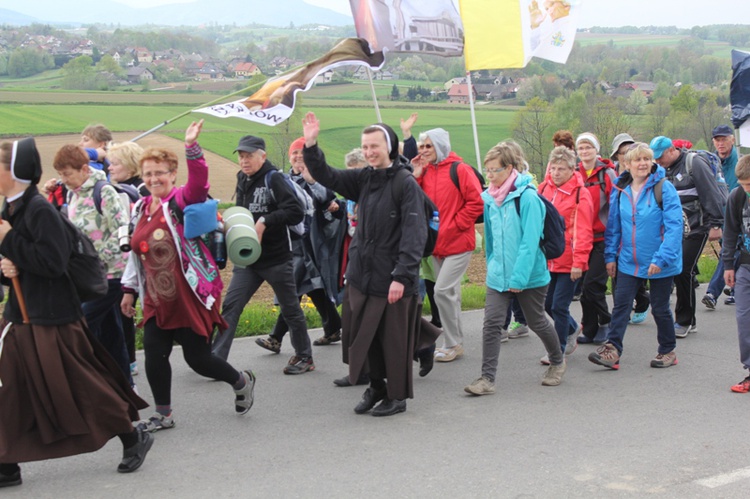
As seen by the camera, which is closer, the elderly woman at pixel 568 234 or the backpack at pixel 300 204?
the backpack at pixel 300 204

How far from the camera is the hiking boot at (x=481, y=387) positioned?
6570 millimetres

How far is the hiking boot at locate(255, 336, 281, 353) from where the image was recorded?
782 centimetres

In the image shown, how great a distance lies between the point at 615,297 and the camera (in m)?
7.40

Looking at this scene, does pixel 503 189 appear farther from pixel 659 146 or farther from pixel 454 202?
pixel 659 146

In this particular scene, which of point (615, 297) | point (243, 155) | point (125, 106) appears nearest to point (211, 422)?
point (243, 155)

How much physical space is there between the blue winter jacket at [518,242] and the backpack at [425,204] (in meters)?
0.69

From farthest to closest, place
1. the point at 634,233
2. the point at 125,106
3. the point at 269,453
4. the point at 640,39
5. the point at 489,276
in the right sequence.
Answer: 1. the point at 640,39
2. the point at 125,106
3. the point at 634,233
4. the point at 489,276
5. the point at 269,453

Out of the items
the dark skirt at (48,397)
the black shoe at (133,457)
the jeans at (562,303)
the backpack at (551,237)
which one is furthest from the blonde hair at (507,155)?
the dark skirt at (48,397)

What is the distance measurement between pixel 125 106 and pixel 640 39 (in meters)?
101

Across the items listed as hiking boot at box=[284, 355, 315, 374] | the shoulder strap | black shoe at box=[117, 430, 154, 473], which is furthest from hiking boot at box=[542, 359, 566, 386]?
black shoe at box=[117, 430, 154, 473]

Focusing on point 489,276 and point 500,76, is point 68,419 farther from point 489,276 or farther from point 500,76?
point 500,76

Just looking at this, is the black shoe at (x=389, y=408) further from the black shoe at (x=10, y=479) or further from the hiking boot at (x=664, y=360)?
the hiking boot at (x=664, y=360)

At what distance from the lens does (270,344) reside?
7.83m

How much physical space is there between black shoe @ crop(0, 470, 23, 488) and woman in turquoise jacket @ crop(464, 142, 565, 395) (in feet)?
10.2
